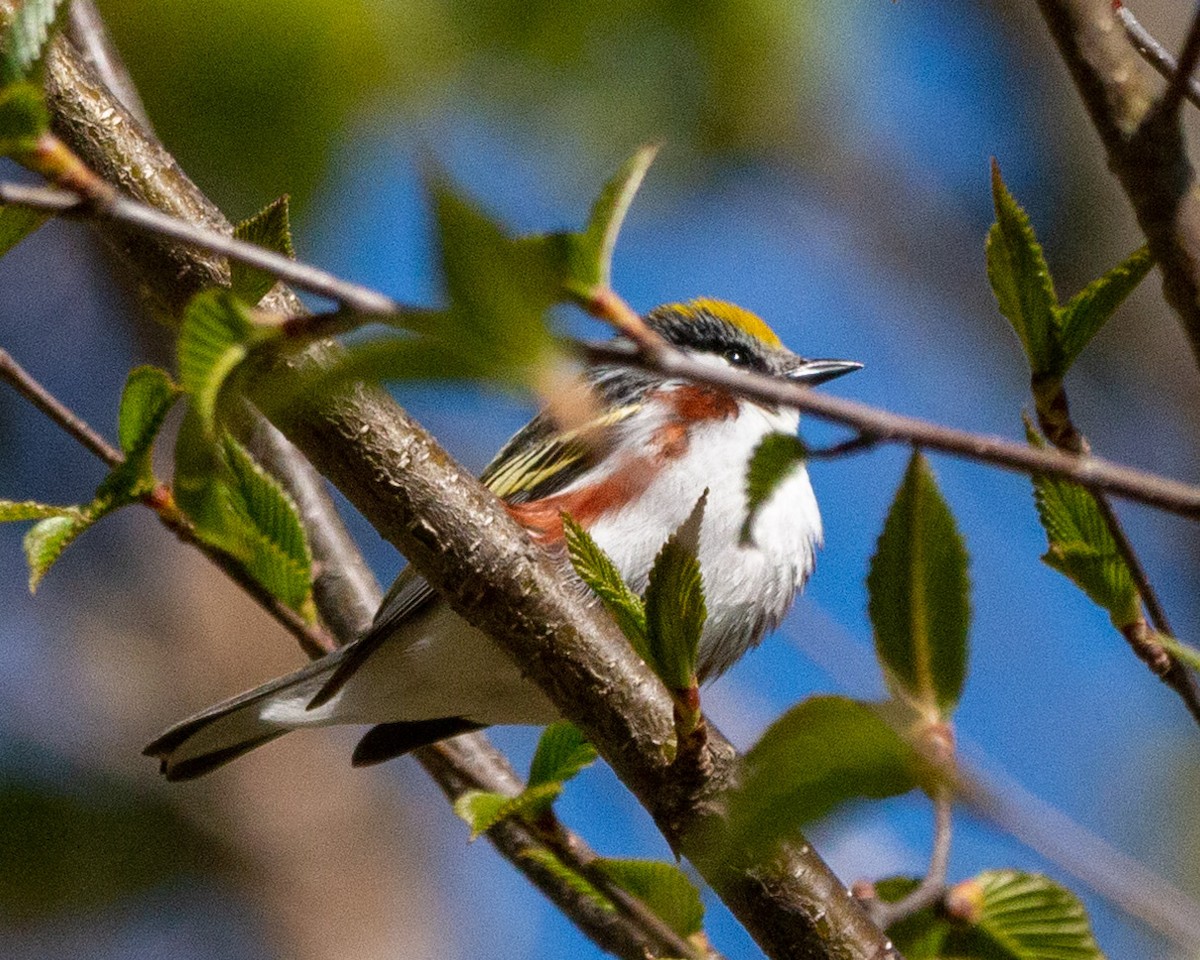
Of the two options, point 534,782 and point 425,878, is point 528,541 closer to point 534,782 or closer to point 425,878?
point 534,782

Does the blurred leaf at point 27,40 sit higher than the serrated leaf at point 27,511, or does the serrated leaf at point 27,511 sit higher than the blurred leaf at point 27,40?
the blurred leaf at point 27,40

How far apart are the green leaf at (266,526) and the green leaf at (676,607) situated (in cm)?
70

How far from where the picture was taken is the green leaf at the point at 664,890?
5.82 feet

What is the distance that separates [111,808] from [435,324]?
647 cm

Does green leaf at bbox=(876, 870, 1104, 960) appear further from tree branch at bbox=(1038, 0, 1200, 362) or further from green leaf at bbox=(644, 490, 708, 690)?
tree branch at bbox=(1038, 0, 1200, 362)

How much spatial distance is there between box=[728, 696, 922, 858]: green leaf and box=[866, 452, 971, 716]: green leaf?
0.16 metres

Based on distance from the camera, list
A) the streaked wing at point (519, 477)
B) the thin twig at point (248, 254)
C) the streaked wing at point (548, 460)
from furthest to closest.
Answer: the streaked wing at point (548, 460)
the streaked wing at point (519, 477)
the thin twig at point (248, 254)

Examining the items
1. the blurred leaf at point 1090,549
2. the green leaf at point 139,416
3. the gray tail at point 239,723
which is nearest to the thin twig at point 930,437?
the blurred leaf at point 1090,549

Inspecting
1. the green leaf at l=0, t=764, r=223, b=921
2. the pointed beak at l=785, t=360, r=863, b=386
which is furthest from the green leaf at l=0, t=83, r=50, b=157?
the green leaf at l=0, t=764, r=223, b=921

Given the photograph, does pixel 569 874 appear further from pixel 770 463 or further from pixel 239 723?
pixel 239 723

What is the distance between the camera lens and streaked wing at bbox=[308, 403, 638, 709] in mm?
2744

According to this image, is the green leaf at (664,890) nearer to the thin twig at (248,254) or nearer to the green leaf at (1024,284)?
the green leaf at (1024,284)

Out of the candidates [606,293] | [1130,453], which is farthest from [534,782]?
[1130,453]

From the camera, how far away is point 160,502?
2.05 m
